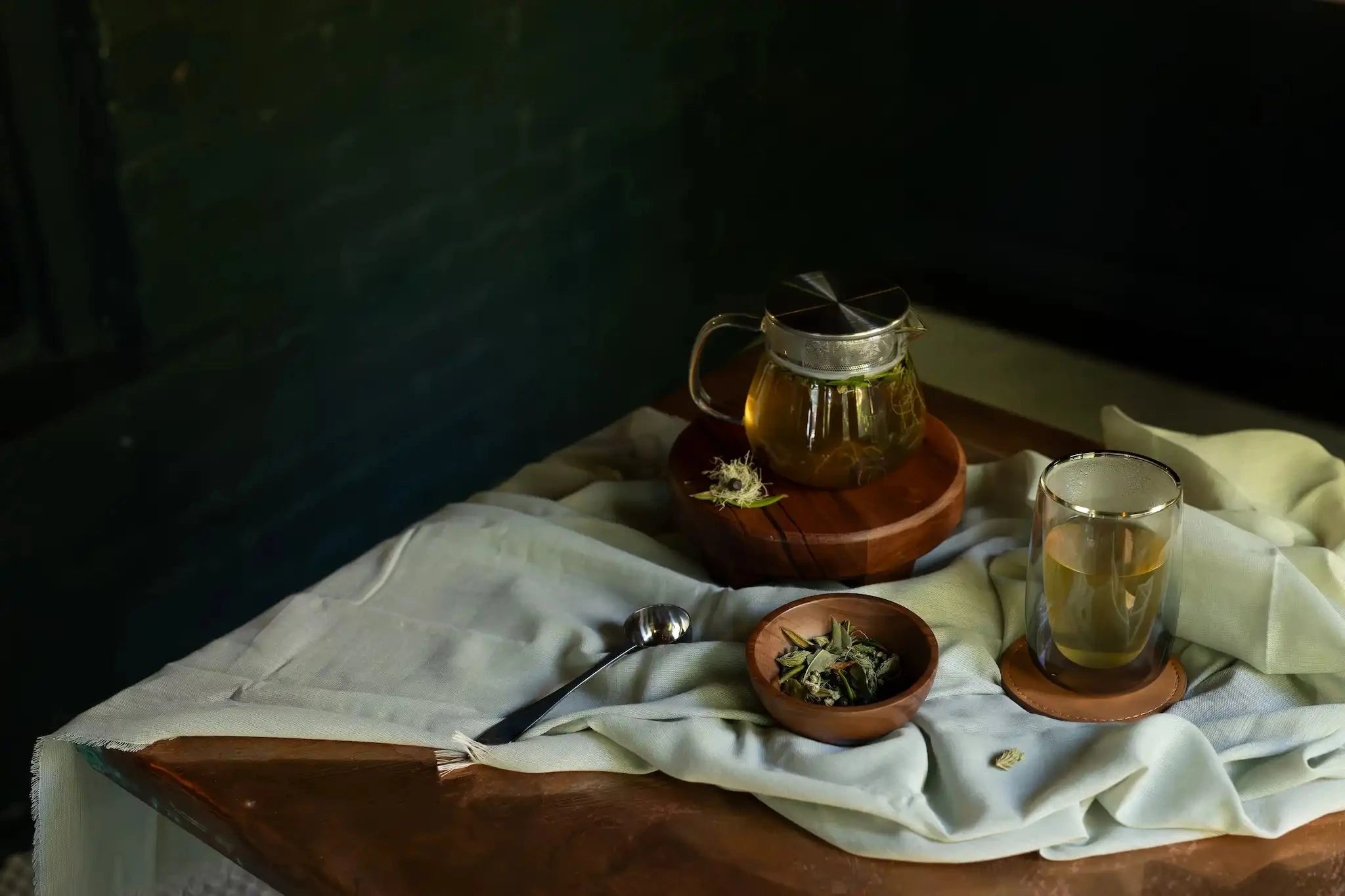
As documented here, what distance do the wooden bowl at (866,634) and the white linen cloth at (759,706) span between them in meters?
0.02

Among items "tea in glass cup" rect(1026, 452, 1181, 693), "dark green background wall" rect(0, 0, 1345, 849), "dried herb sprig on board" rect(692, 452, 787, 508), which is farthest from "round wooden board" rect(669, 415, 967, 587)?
"dark green background wall" rect(0, 0, 1345, 849)

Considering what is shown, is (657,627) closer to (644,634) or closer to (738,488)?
(644,634)

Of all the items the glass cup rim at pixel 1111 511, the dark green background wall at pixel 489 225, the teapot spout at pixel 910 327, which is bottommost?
the dark green background wall at pixel 489 225

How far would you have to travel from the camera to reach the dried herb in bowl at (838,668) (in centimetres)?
87

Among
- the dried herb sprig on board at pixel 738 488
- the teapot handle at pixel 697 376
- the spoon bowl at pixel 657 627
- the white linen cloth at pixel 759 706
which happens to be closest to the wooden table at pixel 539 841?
the white linen cloth at pixel 759 706

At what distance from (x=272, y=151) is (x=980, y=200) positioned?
1.15 m

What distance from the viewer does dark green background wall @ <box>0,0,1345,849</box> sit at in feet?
4.59

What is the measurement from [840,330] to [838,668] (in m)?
0.24

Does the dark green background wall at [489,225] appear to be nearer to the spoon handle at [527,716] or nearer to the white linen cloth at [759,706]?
the white linen cloth at [759,706]

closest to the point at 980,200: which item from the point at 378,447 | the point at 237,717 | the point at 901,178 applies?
the point at 901,178

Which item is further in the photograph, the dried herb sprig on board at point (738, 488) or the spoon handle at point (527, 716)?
the dried herb sprig on board at point (738, 488)

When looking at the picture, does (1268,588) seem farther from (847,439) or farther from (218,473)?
(218,473)

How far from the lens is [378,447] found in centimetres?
178

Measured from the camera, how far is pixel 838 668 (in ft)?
2.90
